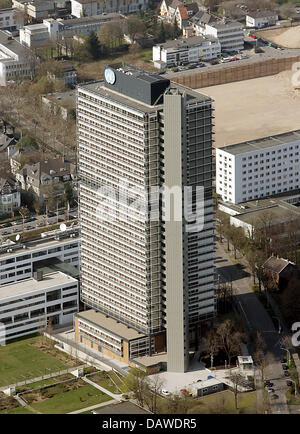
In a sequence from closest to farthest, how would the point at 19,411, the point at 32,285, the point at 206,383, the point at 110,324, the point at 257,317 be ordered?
the point at 19,411 < the point at 206,383 < the point at 110,324 < the point at 257,317 < the point at 32,285

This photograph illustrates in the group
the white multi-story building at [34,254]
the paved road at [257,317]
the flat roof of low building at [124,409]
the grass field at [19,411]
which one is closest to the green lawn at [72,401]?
the grass field at [19,411]

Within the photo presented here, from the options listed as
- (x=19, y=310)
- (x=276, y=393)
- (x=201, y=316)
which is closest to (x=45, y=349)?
(x=19, y=310)

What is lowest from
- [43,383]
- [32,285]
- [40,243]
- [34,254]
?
[43,383]

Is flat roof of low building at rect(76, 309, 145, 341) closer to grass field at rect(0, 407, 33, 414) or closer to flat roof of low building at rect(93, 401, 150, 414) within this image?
grass field at rect(0, 407, 33, 414)

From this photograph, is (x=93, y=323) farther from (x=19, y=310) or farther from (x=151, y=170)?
(x=151, y=170)

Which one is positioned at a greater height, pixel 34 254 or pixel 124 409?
pixel 124 409

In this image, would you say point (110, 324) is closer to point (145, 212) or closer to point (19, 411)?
point (145, 212)

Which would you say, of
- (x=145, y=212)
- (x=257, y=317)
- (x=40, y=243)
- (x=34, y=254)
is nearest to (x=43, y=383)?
(x=145, y=212)

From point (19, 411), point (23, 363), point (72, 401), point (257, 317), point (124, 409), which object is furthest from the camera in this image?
point (257, 317)

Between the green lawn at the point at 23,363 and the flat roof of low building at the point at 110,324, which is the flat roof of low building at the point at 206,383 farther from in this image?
the green lawn at the point at 23,363
